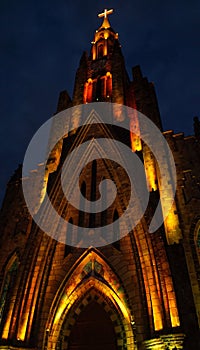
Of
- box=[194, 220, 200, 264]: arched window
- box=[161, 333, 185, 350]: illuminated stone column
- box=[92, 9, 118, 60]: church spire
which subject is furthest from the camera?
box=[92, 9, 118, 60]: church spire

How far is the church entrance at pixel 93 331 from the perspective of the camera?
12.1 m

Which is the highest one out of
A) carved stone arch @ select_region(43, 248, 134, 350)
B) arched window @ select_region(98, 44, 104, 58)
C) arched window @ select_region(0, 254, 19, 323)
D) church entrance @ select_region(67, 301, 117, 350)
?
arched window @ select_region(98, 44, 104, 58)

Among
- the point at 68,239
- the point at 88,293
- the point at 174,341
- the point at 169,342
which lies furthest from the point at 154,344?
the point at 68,239

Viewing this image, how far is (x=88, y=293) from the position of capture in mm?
13180

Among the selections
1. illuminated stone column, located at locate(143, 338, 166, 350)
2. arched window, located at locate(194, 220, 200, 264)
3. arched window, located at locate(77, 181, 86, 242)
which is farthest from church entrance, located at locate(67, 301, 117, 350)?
arched window, located at locate(194, 220, 200, 264)

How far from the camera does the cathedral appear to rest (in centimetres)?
1084

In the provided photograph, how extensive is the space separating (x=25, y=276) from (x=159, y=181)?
7.37m

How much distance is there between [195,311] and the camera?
10547mm

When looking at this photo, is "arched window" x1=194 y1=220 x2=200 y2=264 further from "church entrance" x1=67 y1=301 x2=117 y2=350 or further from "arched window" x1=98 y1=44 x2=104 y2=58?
"arched window" x1=98 y1=44 x2=104 y2=58

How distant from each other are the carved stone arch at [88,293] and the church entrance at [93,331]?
309mm

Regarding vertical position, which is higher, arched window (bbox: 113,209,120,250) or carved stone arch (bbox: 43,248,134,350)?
arched window (bbox: 113,209,120,250)

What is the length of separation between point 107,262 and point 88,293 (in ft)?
5.22

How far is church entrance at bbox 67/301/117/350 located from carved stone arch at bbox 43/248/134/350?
31 centimetres

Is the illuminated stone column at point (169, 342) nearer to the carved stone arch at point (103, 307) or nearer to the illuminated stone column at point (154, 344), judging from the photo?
the illuminated stone column at point (154, 344)
